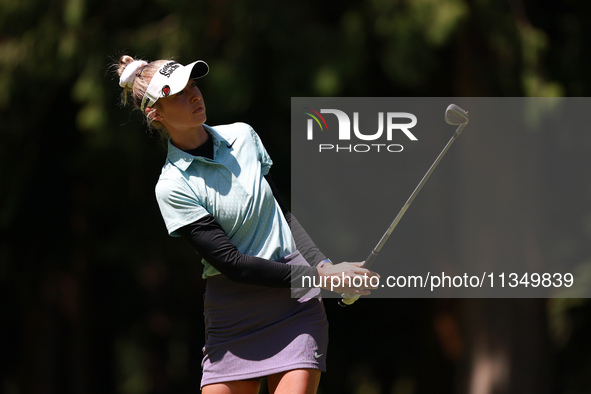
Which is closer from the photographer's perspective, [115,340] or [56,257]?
[56,257]

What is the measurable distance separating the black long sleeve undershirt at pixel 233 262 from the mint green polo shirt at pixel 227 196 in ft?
0.12

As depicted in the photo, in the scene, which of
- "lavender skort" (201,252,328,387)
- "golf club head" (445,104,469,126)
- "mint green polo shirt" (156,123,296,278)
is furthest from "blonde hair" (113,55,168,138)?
"golf club head" (445,104,469,126)

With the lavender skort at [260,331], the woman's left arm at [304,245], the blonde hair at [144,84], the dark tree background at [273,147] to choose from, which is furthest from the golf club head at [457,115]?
the dark tree background at [273,147]

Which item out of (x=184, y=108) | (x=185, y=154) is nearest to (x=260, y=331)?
(x=185, y=154)

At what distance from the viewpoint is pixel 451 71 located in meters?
7.65

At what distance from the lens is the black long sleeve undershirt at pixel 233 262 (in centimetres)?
259

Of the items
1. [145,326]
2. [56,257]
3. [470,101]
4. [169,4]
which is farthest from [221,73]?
[145,326]

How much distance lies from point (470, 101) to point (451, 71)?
1.47ft

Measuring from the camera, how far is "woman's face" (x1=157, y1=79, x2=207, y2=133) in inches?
106

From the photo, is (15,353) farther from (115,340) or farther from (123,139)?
(123,139)

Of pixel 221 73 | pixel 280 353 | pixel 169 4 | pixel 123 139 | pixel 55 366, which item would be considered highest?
pixel 169 4

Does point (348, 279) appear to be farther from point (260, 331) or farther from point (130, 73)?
point (130, 73)

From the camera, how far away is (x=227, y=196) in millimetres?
2666

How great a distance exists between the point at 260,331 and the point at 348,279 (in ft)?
1.12
